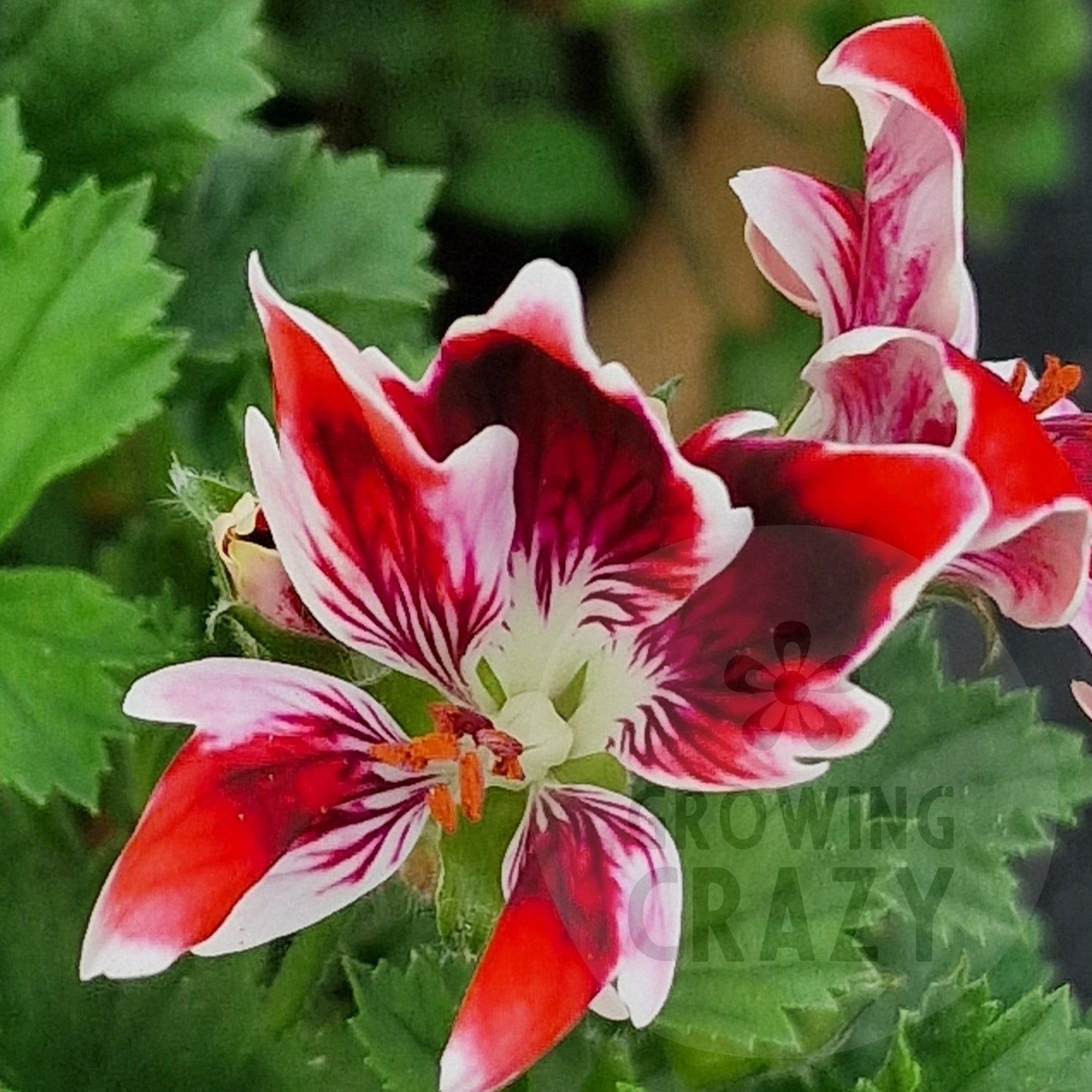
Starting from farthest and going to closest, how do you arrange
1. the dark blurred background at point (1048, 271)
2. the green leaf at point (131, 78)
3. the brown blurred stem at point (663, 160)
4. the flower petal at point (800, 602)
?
1. the dark blurred background at point (1048, 271)
2. the brown blurred stem at point (663, 160)
3. the green leaf at point (131, 78)
4. the flower petal at point (800, 602)

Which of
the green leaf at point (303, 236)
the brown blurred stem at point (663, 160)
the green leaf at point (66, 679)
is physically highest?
the green leaf at point (303, 236)

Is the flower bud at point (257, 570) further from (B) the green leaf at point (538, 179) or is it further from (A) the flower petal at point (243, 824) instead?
(B) the green leaf at point (538, 179)

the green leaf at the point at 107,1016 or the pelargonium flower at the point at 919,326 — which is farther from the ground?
the pelargonium flower at the point at 919,326

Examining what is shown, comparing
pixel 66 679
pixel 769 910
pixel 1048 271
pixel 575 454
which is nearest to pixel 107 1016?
pixel 66 679

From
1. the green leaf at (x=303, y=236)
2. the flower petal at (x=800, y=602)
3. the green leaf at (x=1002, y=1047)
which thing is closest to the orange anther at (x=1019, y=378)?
the flower petal at (x=800, y=602)

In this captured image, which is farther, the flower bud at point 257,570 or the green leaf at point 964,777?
the green leaf at point 964,777

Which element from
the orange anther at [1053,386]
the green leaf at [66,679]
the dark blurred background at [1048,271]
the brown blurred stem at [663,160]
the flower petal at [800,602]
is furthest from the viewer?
the dark blurred background at [1048,271]

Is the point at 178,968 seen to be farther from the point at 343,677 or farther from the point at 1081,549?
the point at 1081,549
